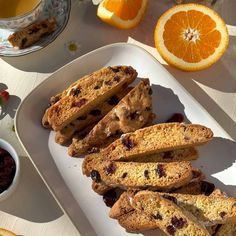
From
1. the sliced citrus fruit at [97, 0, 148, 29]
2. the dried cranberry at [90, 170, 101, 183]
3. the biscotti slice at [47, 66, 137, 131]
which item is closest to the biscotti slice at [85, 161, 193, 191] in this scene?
the dried cranberry at [90, 170, 101, 183]

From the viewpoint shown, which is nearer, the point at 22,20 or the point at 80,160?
the point at 80,160

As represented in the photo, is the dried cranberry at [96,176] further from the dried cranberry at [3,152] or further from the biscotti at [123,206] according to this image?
the dried cranberry at [3,152]

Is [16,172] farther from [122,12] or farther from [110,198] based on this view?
[122,12]

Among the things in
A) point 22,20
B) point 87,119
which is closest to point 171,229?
point 87,119

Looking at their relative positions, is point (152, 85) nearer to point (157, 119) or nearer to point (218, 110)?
point (157, 119)

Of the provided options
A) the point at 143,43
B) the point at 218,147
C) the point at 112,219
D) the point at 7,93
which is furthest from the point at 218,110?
the point at 7,93
